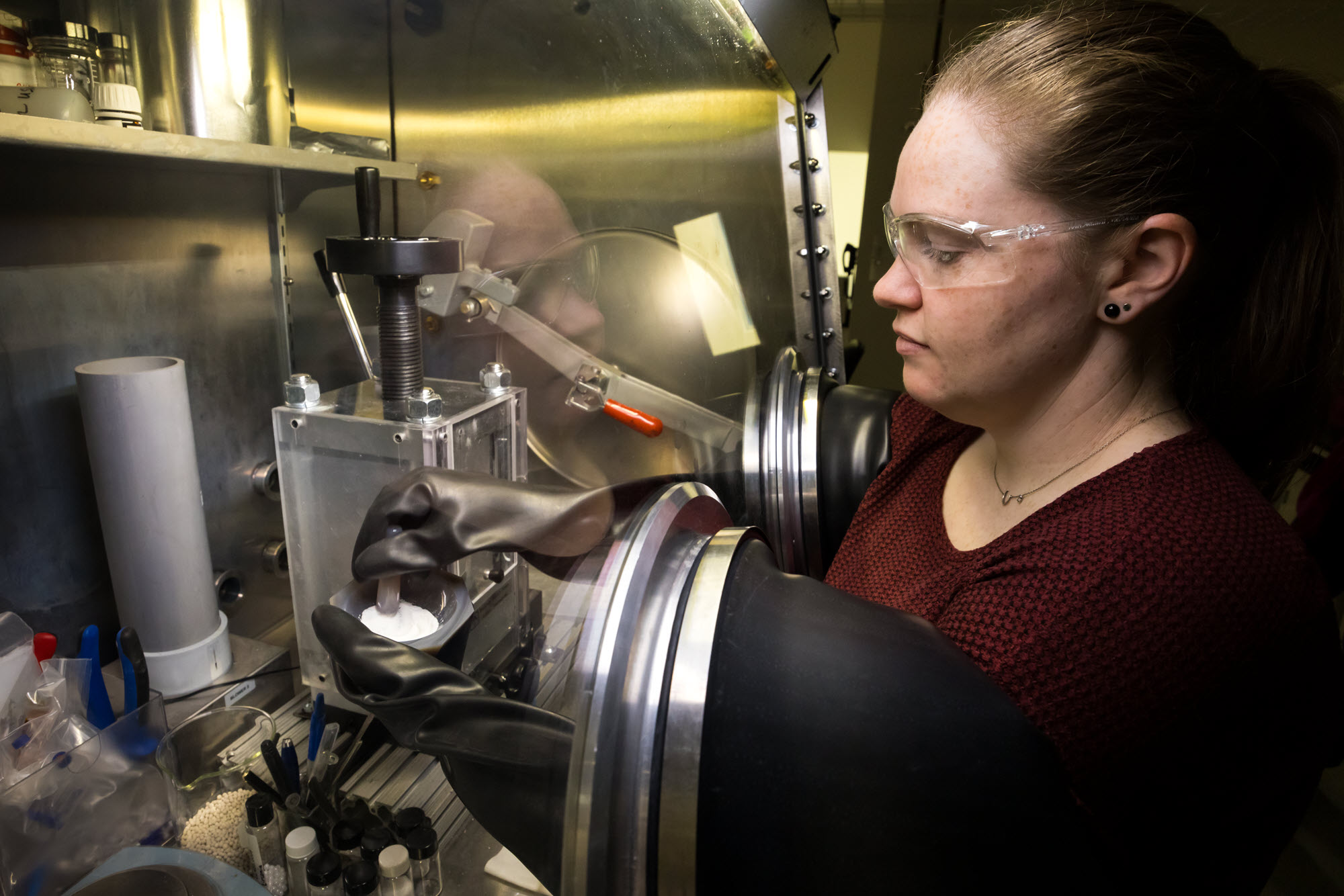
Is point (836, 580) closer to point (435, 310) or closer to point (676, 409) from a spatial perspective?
point (676, 409)

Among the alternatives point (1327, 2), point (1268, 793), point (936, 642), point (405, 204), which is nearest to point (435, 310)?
point (405, 204)

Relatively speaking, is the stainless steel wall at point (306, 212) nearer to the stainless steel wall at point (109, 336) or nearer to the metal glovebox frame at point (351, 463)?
the stainless steel wall at point (109, 336)

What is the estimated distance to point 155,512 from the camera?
0.84 metres

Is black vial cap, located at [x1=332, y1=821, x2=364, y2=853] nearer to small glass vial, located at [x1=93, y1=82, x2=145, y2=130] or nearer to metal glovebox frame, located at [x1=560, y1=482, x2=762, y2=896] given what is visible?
metal glovebox frame, located at [x1=560, y1=482, x2=762, y2=896]

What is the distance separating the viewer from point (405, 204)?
1.28 meters

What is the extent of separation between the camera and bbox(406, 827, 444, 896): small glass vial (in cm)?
63

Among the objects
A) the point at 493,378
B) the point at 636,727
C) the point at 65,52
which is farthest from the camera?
the point at 493,378

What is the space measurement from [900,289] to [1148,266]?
0.71 ft

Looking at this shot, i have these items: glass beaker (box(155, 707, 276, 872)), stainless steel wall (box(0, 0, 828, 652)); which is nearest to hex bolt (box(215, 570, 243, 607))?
stainless steel wall (box(0, 0, 828, 652))

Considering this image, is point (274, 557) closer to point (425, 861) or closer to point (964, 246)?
point (425, 861)

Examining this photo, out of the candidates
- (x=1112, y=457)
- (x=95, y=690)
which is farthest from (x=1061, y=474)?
(x=95, y=690)

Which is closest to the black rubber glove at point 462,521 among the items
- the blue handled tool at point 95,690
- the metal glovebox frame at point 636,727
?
the metal glovebox frame at point 636,727

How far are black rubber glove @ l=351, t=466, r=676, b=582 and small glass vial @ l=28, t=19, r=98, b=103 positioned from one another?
1.74ft

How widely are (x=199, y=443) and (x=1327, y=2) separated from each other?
221cm
